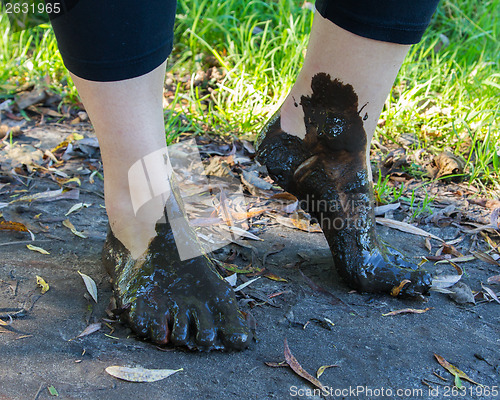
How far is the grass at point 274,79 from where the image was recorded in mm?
2627

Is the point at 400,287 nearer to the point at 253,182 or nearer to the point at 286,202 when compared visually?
the point at 286,202

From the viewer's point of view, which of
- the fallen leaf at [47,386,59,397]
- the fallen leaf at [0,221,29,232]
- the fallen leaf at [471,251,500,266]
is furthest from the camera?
the fallen leaf at [471,251,500,266]

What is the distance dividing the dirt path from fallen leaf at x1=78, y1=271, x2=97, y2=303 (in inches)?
0.6

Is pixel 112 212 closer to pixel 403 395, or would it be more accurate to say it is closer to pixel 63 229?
pixel 63 229

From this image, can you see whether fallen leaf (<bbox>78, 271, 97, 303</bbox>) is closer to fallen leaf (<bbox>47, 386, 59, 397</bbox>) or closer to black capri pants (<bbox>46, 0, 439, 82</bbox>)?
fallen leaf (<bbox>47, 386, 59, 397</bbox>)

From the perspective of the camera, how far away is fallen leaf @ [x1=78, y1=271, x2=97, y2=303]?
1.43m

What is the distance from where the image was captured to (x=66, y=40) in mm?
1113

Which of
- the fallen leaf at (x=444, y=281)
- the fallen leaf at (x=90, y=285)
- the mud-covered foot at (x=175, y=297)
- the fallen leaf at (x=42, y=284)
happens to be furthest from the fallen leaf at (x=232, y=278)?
the fallen leaf at (x=444, y=281)

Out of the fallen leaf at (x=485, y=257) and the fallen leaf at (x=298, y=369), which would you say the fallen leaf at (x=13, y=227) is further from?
the fallen leaf at (x=485, y=257)

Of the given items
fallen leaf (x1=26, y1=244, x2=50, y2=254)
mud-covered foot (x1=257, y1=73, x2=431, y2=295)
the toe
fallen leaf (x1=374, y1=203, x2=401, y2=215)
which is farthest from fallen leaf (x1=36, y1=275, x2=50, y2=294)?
fallen leaf (x1=374, y1=203, x2=401, y2=215)

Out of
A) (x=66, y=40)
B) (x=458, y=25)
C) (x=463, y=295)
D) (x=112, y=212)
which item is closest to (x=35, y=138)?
(x=112, y=212)

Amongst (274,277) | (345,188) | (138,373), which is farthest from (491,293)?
(138,373)

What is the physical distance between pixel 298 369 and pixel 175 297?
0.36 meters

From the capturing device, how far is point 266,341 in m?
1.30
